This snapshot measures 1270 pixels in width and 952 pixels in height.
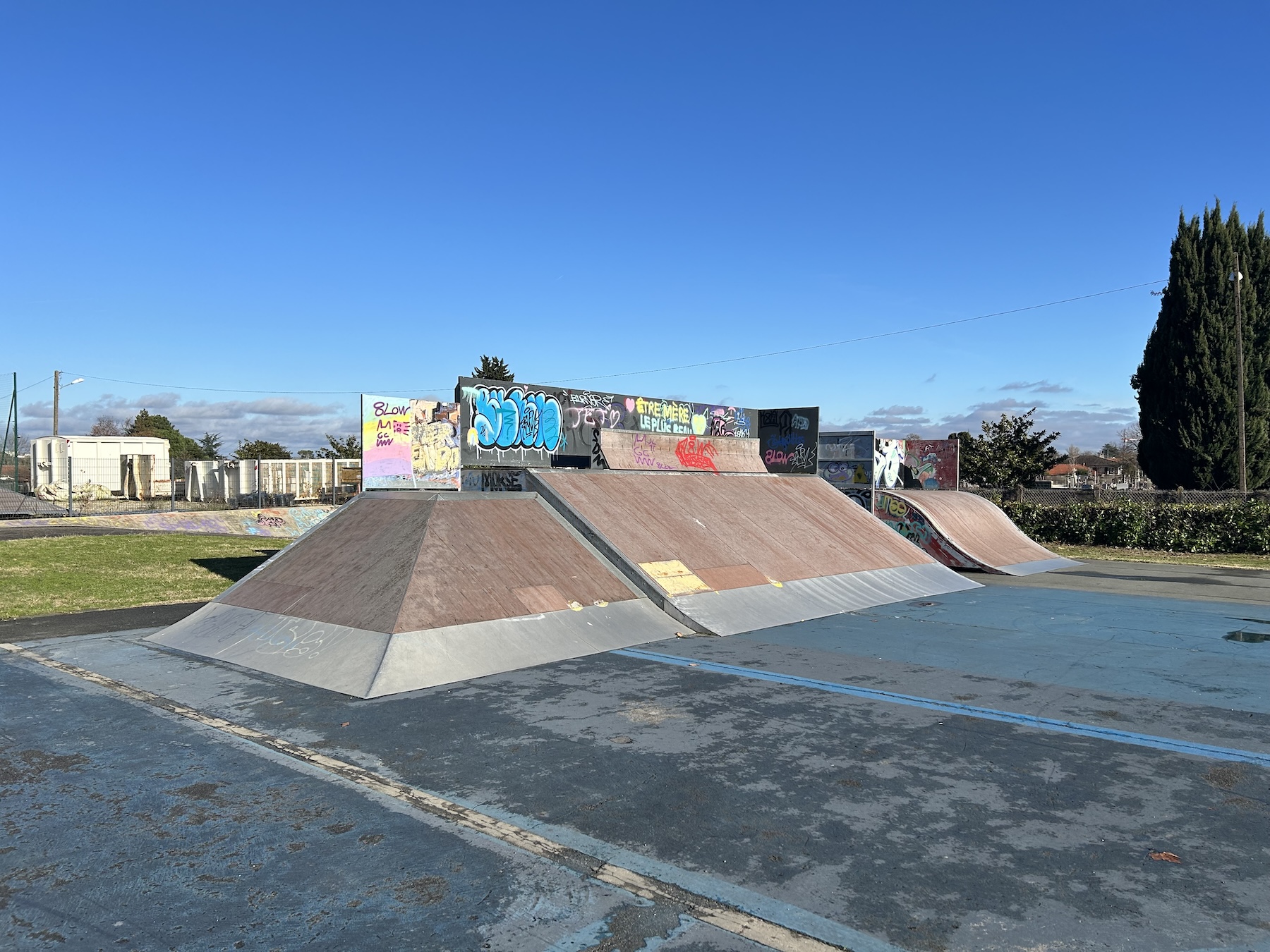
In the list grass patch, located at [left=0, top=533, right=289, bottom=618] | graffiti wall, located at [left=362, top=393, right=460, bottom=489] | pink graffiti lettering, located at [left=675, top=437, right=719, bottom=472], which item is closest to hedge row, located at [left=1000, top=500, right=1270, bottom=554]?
pink graffiti lettering, located at [left=675, top=437, right=719, bottom=472]

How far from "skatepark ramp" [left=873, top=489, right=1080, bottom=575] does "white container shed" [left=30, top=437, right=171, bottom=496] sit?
27518 millimetres

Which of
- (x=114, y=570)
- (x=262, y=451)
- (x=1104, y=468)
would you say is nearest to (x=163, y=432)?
(x=262, y=451)

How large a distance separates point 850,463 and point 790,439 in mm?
2130

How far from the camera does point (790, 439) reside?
19.6 meters

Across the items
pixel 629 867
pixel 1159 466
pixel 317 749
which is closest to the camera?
pixel 629 867

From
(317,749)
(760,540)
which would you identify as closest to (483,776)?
(317,749)

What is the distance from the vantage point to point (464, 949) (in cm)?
324

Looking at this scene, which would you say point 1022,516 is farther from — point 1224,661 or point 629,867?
point 629,867

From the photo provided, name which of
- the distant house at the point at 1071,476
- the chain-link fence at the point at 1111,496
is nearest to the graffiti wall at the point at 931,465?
the chain-link fence at the point at 1111,496

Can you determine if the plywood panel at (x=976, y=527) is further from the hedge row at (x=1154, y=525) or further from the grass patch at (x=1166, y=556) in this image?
the hedge row at (x=1154, y=525)

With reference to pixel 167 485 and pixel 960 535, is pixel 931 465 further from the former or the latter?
pixel 167 485

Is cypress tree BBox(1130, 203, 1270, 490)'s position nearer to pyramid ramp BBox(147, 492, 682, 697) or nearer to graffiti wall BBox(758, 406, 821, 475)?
graffiti wall BBox(758, 406, 821, 475)

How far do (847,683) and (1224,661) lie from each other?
448 cm

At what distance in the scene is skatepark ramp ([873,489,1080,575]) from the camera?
60.0 ft
